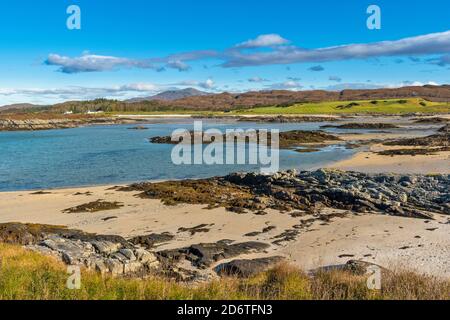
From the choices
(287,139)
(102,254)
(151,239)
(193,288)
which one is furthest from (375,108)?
(193,288)

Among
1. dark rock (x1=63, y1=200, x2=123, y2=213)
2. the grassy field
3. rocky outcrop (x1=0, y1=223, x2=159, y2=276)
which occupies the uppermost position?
the grassy field

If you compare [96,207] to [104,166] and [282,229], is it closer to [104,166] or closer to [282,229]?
[282,229]

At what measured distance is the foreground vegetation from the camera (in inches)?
245

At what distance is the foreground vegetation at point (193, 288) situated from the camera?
621 cm

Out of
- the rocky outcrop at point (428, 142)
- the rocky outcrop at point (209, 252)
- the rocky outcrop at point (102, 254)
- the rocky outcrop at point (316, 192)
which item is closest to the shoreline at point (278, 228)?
the rocky outcrop at point (209, 252)

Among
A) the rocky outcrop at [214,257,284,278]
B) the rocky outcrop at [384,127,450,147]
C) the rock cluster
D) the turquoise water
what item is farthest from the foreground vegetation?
the rocky outcrop at [384,127,450,147]

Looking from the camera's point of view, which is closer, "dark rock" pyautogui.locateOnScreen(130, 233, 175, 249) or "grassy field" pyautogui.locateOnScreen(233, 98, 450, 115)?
"dark rock" pyautogui.locateOnScreen(130, 233, 175, 249)

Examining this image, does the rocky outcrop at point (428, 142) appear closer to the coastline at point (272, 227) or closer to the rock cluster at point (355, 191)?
the rock cluster at point (355, 191)

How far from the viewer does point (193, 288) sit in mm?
7223

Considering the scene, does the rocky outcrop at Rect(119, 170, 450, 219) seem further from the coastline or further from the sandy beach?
the sandy beach

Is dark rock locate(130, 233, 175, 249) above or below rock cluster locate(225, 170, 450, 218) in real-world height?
below

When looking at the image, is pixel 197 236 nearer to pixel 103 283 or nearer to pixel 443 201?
pixel 103 283

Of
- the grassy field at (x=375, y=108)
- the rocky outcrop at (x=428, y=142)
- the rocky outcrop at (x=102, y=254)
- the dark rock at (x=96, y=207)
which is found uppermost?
the grassy field at (x=375, y=108)
